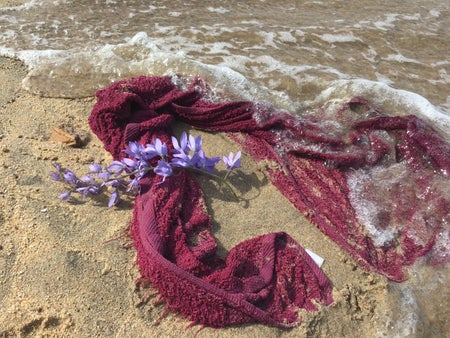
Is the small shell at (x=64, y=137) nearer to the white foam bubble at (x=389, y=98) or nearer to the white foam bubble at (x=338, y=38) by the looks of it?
the white foam bubble at (x=389, y=98)

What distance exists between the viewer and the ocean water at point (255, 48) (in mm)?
3746

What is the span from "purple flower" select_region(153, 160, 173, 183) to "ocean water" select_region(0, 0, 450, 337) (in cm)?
107

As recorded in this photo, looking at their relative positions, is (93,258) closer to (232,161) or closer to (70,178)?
(70,178)

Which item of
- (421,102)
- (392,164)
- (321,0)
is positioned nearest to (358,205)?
(392,164)

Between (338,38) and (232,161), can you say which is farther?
(338,38)

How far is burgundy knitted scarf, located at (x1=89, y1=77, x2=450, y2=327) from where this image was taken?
91.1 inches

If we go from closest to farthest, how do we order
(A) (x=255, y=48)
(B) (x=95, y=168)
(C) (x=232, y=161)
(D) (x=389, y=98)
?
1. (B) (x=95, y=168)
2. (C) (x=232, y=161)
3. (D) (x=389, y=98)
4. (A) (x=255, y=48)

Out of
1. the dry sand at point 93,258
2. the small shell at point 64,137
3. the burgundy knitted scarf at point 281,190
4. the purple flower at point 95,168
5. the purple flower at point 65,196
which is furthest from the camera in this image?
the small shell at point 64,137

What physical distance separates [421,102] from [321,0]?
2.40 meters

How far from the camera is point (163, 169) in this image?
2680 mm

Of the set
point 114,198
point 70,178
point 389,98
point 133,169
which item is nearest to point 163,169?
point 133,169

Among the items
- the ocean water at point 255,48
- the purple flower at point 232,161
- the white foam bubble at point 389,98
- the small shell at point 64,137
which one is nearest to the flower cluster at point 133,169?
the purple flower at point 232,161

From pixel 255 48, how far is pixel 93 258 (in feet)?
9.45

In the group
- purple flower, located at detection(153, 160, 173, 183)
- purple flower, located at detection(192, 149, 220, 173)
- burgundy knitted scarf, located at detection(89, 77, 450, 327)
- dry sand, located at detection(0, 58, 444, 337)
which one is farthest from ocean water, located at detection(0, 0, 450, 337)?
purple flower, located at detection(153, 160, 173, 183)
